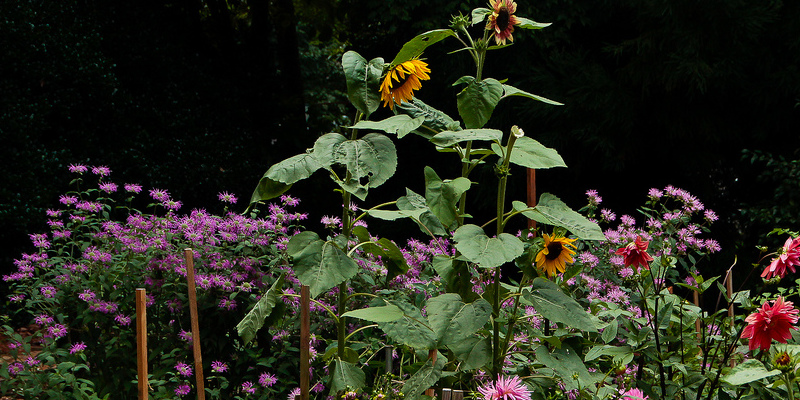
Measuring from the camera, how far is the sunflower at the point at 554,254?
1580 mm

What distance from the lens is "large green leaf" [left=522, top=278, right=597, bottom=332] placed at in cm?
A: 140

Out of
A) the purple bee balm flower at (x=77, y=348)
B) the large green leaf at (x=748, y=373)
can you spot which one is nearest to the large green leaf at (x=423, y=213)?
the large green leaf at (x=748, y=373)

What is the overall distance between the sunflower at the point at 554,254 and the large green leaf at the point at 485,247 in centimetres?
20

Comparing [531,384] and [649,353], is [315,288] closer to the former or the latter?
[531,384]

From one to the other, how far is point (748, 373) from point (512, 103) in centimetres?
431

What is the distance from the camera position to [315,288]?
146 centimetres

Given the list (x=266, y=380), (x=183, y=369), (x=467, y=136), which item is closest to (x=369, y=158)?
(x=467, y=136)

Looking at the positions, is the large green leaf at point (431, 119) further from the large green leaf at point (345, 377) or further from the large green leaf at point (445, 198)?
the large green leaf at point (345, 377)

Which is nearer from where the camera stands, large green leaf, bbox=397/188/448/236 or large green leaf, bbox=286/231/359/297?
large green leaf, bbox=286/231/359/297

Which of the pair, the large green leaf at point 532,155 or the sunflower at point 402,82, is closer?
the large green leaf at point 532,155

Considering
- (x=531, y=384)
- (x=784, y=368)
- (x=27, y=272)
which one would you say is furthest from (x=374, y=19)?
(x=784, y=368)

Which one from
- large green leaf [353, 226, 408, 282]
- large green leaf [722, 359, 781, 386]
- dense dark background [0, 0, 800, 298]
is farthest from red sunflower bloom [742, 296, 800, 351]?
dense dark background [0, 0, 800, 298]

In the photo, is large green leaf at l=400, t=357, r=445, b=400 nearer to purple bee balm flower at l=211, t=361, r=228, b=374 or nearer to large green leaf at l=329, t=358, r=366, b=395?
large green leaf at l=329, t=358, r=366, b=395

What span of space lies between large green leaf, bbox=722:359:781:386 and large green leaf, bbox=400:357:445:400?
0.59 metres
